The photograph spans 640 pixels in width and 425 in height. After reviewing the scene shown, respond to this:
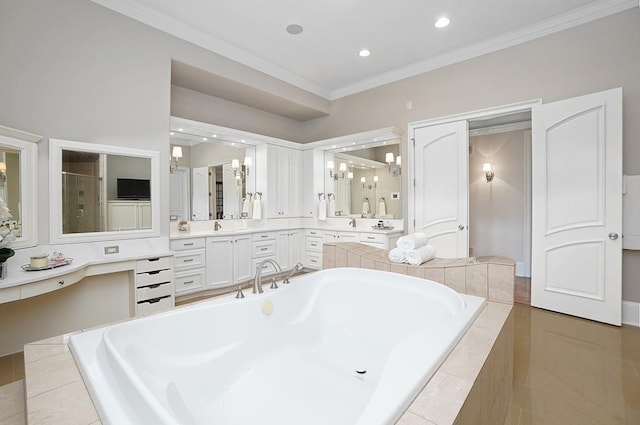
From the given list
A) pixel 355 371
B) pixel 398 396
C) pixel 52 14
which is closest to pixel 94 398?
pixel 398 396

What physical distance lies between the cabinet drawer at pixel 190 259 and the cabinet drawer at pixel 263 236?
0.74 metres

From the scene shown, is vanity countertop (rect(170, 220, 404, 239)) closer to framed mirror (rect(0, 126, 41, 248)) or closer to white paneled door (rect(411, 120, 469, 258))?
white paneled door (rect(411, 120, 469, 258))

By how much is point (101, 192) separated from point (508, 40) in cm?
441

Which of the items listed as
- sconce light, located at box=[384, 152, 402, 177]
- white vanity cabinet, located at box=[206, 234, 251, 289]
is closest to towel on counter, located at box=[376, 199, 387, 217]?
sconce light, located at box=[384, 152, 402, 177]

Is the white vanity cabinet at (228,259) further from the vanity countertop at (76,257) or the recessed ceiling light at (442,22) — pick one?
the recessed ceiling light at (442,22)

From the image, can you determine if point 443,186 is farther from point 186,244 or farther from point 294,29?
point 186,244

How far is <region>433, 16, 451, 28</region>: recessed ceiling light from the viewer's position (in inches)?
119

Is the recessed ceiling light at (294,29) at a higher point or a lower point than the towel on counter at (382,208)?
higher

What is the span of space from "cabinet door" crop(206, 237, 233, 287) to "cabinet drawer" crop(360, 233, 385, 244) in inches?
67.8

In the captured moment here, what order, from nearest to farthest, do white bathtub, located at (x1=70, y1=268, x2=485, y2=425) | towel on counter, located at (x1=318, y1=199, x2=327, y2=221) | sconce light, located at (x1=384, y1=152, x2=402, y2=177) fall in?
white bathtub, located at (x1=70, y1=268, x2=485, y2=425) < sconce light, located at (x1=384, y1=152, x2=402, y2=177) < towel on counter, located at (x1=318, y1=199, x2=327, y2=221)

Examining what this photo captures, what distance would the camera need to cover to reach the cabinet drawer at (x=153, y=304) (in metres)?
2.70

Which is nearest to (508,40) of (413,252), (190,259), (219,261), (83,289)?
(413,252)

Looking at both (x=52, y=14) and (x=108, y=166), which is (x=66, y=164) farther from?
(x=52, y=14)

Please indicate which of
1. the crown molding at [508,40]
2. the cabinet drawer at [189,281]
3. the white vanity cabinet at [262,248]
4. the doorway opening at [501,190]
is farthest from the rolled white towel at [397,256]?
the doorway opening at [501,190]
